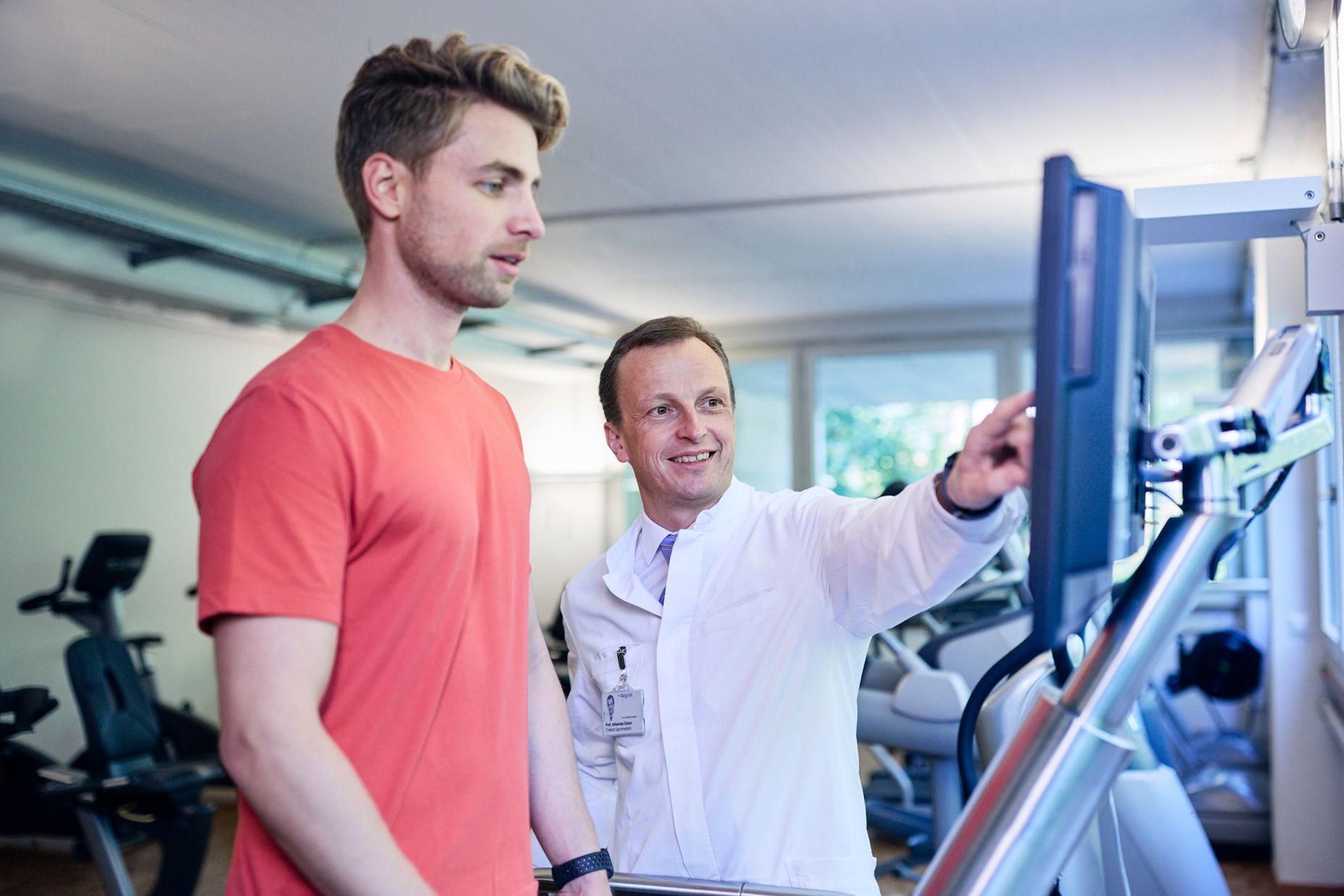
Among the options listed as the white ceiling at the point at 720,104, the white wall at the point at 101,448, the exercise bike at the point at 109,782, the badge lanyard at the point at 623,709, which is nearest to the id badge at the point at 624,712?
the badge lanyard at the point at 623,709

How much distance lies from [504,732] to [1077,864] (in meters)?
1.10

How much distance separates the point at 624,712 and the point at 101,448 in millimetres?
5242

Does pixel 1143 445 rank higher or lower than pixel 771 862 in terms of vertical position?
higher

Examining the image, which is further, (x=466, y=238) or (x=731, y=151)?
(x=731, y=151)

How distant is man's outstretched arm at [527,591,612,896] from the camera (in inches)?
50.4

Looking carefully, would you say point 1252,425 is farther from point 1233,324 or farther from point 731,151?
point 1233,324

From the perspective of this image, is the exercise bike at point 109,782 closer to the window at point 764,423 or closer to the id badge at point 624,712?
the id badge at point 624,712

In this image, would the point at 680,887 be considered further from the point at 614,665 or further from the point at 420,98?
the point at 420,98

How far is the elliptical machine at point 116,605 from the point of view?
548 cm

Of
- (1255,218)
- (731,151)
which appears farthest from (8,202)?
(1255,218)

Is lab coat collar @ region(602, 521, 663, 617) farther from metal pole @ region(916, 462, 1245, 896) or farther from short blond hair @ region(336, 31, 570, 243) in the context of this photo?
metal pole @ region(916, 462, 1245, 896)

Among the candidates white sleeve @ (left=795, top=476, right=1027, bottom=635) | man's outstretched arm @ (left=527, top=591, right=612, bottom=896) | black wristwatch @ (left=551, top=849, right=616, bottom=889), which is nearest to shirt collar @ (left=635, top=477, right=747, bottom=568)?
white sleeve @ (left=795, top=476, right=1027, bottom=635)

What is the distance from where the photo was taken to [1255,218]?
4.21 ft

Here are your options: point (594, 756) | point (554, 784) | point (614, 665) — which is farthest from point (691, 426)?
point (554, 784)
